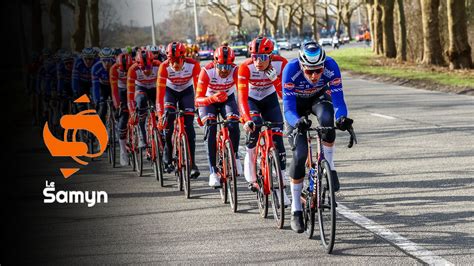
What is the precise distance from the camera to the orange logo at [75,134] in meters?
17.7

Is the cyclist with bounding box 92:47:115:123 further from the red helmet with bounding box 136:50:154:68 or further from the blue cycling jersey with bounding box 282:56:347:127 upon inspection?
the blue cycling jersey with bounding box 282:56:347:127

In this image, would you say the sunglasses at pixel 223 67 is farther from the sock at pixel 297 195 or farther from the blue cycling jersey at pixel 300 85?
the sock at pixel 297 195

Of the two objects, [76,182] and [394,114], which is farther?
[394,114]

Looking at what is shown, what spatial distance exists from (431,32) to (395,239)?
30041 mm

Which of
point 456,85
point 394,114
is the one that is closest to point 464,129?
point 394,114

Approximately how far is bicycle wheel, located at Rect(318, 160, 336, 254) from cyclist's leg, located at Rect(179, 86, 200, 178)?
4482 mm

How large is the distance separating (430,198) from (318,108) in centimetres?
211

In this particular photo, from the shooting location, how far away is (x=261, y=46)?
33.1 feet

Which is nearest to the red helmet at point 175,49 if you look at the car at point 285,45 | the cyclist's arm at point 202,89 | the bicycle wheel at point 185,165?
the bicycle wheel at point 185,165

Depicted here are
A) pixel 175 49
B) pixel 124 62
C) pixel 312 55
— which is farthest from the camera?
pixel 124 62

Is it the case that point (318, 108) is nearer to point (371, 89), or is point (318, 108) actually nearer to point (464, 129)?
point (464, 129)

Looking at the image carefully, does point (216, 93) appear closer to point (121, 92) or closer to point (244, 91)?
point (244, 91)

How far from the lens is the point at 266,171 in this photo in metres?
9.71

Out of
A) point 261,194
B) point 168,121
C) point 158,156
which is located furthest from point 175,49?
point 261,194
